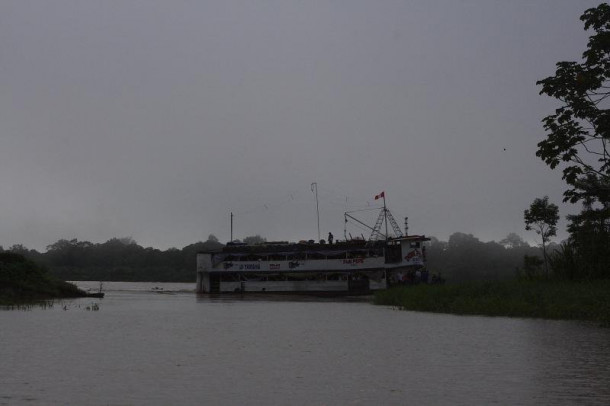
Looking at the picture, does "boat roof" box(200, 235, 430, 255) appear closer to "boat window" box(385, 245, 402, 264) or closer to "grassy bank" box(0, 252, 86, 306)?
"boat window" box(385, 245, 402, 264)

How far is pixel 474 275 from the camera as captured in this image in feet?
300

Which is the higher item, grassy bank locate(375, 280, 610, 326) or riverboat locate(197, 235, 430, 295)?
riverboat locate(197, 235, 430, 295)

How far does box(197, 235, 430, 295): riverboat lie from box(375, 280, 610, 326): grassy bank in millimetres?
17965

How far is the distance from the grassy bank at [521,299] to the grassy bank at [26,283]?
23.4 metres

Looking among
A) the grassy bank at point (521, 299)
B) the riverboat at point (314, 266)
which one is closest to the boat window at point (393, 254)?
the riverboat at point (314, 266)

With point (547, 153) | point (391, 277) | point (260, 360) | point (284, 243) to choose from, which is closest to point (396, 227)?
point (391, 277)

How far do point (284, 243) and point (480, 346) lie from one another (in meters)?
40.5

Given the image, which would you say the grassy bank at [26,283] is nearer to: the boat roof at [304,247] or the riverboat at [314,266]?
the riverboat at [314,266]

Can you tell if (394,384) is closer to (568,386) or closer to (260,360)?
(568,386)

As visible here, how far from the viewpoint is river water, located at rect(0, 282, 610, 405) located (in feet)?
23.0

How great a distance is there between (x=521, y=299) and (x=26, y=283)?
99.6 feet

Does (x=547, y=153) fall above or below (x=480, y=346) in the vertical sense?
above

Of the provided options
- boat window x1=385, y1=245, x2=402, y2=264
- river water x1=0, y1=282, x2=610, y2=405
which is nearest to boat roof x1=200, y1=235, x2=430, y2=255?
boat window x1=385, y1=245, x2=402, y2=264

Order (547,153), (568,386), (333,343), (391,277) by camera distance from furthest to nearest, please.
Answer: (391,277), (547,153), (333,343), (568,386)
